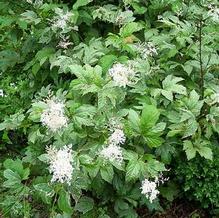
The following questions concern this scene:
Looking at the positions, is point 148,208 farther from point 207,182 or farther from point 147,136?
point 147,136

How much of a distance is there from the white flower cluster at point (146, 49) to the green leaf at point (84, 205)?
1.08 meters

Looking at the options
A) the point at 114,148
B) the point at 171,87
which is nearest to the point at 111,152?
the point at 114,148

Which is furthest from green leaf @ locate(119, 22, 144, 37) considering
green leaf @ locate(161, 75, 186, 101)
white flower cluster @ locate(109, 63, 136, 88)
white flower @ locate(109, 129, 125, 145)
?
white flower @ locate(109, 129, 125, 145)

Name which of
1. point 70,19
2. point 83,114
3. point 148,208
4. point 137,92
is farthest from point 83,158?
point 70,19

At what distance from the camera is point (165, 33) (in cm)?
385

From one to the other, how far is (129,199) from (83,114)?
830 mm

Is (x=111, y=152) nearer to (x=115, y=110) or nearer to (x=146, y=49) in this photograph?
(x=115, y=110)

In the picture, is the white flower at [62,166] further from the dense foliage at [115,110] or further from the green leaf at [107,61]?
the green leaf at [107,61]

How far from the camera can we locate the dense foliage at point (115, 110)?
2939mm

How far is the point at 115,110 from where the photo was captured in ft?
10.5

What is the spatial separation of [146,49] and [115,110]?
0.61 metres

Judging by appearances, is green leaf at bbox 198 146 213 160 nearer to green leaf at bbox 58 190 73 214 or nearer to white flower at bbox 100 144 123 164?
white flower at bbox 100 144 123 164

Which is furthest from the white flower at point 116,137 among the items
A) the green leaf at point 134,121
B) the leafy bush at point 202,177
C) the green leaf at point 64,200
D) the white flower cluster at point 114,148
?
the leafy bush at point 202,177

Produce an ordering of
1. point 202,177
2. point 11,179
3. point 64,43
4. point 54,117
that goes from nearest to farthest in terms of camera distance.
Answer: point 54,117
point 11,179
point 202,177
point 64,43
